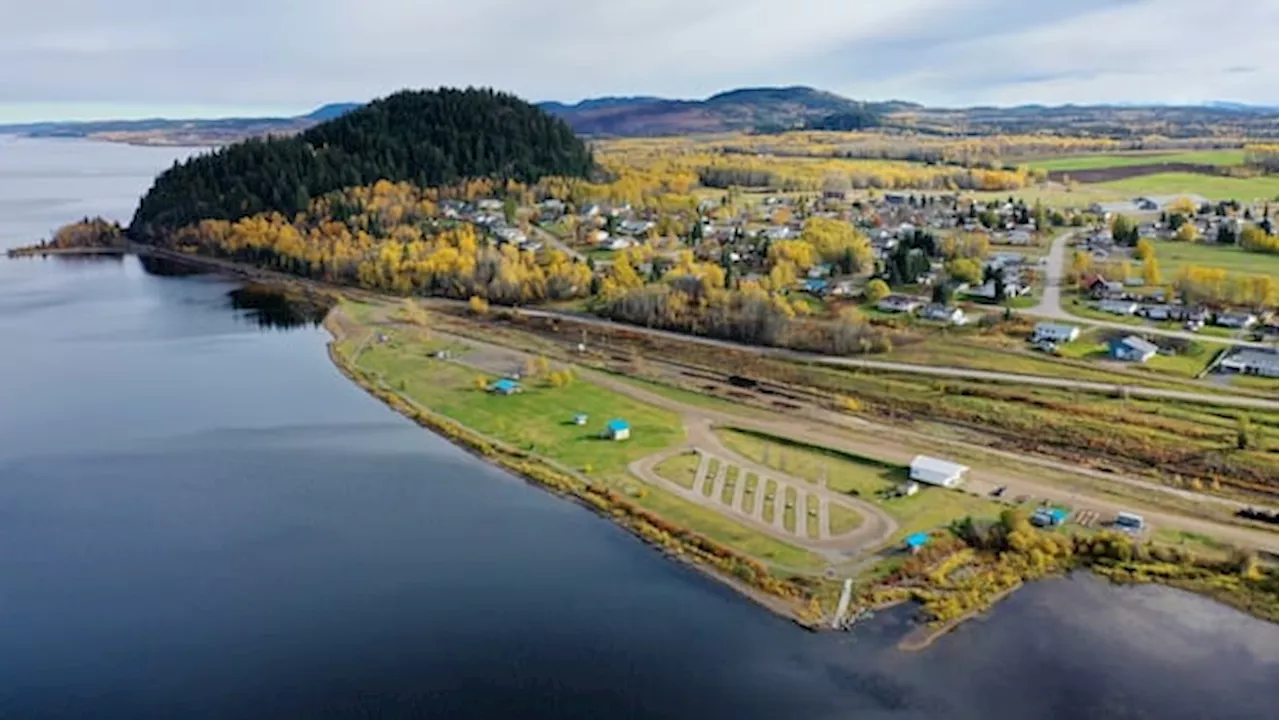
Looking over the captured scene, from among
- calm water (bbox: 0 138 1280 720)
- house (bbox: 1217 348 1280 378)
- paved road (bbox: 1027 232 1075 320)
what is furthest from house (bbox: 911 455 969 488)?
paved road (bbox: 1027 232 1075 320)

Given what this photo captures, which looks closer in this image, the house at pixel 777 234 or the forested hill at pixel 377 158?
the house at pixel 777 234

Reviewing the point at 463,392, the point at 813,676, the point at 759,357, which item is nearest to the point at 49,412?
the point at 463,392

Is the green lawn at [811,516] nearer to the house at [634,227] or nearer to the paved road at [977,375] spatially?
the paved road at [977,375]

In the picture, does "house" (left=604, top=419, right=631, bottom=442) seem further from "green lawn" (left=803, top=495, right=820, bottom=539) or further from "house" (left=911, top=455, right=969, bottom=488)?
"house" (left=911, top=455, right=969, bottom=488)

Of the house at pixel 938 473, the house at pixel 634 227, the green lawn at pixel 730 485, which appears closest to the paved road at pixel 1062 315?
the house at pixel 938 473

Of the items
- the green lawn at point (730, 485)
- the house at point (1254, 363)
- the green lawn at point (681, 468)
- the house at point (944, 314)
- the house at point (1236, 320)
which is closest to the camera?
the green lawn at point (730, 485)

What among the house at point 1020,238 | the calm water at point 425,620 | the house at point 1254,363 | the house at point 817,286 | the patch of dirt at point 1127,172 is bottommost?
the calm water at point 425,620
